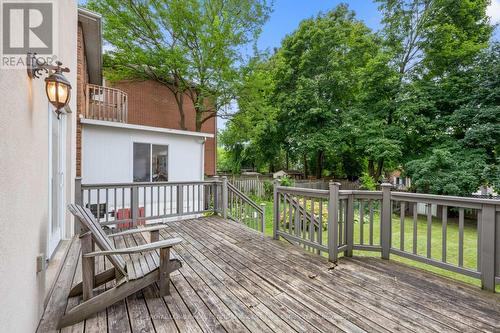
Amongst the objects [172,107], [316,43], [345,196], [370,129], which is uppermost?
[316,43]

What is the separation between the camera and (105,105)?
8.09m

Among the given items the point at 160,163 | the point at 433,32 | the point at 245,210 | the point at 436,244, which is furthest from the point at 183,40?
the point at 436,244

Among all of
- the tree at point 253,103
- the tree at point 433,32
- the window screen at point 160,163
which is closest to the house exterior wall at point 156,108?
the tree at point 253,103

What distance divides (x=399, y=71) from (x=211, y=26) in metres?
10.2

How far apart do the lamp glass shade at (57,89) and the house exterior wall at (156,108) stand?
1063 cm

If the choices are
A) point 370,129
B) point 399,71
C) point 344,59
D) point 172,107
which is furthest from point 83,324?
point 344,59

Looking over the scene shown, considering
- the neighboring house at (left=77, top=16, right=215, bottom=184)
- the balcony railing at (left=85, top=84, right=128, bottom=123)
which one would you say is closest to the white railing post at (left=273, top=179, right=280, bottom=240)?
the neighboring house at (left=77, top=16, right=215, bottom=184)

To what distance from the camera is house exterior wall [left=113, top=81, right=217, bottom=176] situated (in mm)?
12484

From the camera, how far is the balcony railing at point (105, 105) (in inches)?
307

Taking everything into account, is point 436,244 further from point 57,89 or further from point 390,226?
point 57,89

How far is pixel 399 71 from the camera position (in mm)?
13664

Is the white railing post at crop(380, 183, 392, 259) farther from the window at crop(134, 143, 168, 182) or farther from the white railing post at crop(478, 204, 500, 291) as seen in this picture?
the window at crop(134, 143, 168, 182)

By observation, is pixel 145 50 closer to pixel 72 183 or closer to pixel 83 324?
pixel 72 183

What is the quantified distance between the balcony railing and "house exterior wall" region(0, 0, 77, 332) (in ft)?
20.4
